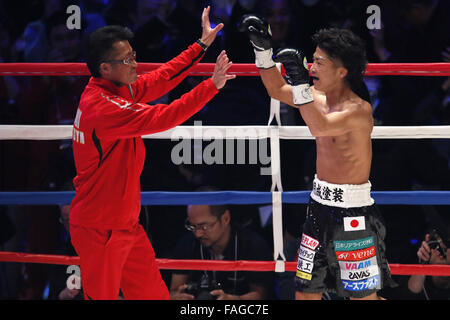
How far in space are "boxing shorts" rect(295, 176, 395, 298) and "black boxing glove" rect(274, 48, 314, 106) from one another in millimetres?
373

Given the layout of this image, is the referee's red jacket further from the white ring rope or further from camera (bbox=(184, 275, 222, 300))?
camera (bbox=(184, 275, 222, 300))

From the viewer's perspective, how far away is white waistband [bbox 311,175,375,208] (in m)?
2.15

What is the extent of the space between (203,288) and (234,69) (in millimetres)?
1263

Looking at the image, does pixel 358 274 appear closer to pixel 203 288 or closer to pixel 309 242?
pixel 309 242

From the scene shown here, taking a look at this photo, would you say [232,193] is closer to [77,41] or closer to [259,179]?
[259,179]

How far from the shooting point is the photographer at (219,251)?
3.02 metres

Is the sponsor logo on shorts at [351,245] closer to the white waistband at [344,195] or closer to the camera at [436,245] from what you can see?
the white waistband at [344,195]

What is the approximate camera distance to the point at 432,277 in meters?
2.96

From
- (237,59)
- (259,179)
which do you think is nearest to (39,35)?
(237,59)

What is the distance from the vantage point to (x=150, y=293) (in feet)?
7.19

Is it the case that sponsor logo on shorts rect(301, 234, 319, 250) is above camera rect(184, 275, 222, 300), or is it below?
above
